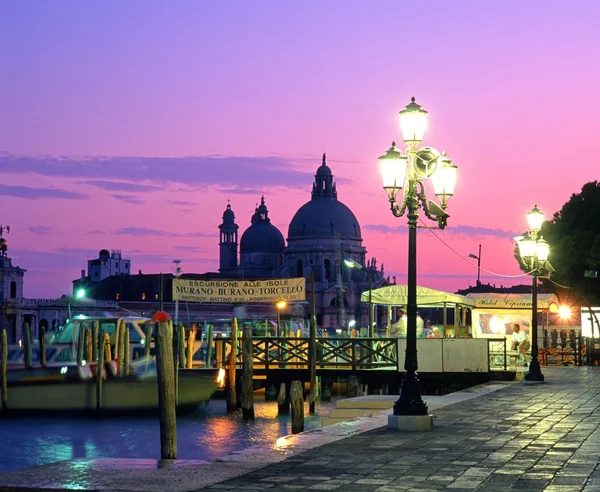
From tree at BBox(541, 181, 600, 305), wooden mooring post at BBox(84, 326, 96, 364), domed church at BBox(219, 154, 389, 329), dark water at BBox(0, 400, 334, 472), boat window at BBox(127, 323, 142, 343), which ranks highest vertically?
domed church at BBox(219, 154, 389, 329)

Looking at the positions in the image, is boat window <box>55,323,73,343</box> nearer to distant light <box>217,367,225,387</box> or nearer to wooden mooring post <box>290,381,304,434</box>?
distant light <box>217,367,225,387</box>

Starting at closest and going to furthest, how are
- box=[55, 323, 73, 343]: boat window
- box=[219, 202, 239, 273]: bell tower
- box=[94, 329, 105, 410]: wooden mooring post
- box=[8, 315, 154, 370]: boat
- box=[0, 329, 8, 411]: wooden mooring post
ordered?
box=[94, 329, 105, 410]: wooden mooring post < box=[0, 329, 8, 411]: wooden mooring post < box=[8, 315, 154, 370]: boat < box=[55, 323, 73, 343]: boat window < box=[219, 202, 239, 273]: bell tower

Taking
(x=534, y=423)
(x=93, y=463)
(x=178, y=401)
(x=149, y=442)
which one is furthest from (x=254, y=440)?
(x=93, y=463)

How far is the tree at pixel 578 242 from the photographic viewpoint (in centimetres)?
6075

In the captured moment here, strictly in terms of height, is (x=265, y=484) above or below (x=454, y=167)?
→ below

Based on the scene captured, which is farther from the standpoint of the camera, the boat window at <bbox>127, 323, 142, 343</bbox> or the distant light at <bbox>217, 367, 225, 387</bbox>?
the boat window at <bbox>127, 323, 142, 343</bbox>

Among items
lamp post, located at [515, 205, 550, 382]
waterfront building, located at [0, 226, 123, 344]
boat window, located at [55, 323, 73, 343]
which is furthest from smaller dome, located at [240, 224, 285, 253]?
lamp post, located at [515, 205, 550, 382]

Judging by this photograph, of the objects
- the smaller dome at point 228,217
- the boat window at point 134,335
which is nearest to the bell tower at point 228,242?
the smaller dome at point 228,217

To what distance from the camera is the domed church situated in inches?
6358

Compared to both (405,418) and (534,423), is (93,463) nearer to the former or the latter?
(405,418)

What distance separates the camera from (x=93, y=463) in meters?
11.4

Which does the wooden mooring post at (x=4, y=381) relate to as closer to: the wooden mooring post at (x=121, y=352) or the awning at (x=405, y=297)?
the wooden mooring post at (x=121, y=352)

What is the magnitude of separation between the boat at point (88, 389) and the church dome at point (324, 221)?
129 metres

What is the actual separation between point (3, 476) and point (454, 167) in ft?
25.6
